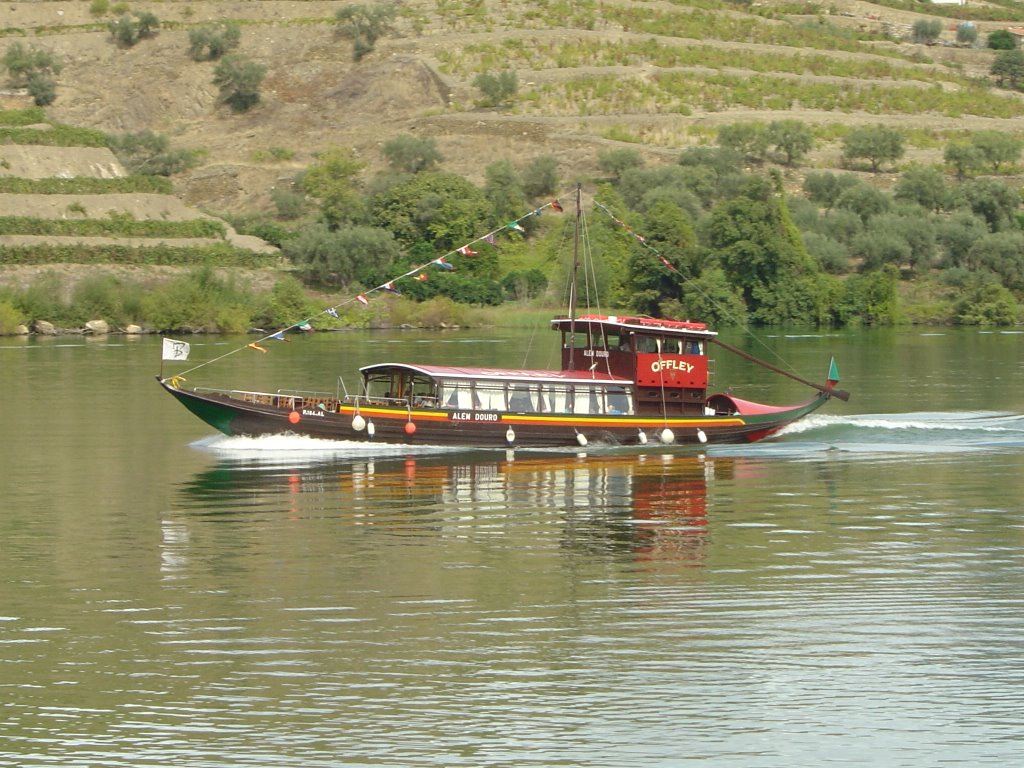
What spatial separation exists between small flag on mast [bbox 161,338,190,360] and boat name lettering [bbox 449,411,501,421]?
7768 mm

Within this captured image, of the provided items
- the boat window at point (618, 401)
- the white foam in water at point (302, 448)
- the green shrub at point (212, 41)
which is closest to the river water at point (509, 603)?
the white foam in water at point (302, 448)

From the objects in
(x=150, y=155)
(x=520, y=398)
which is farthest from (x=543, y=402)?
(x=150, y=155)

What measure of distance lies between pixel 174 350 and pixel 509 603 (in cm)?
2377

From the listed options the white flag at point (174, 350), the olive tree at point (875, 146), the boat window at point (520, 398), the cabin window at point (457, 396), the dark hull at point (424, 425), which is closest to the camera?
the white flag at point (174, 350)

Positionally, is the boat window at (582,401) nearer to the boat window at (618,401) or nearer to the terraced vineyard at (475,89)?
the boat window at (618,401)

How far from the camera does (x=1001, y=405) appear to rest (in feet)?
209

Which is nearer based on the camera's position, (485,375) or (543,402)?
(485,375)

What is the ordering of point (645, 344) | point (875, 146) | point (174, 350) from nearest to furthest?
1. point (174, 350)
2. point (645, 344)
3. point (875, 146)

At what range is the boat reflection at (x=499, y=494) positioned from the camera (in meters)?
39.0

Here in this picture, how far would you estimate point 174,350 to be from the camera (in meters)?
52.6

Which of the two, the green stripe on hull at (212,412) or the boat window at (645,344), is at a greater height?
the boat window at (645,344)

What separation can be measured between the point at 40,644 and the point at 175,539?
9007mm

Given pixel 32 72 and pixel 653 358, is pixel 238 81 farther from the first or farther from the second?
pixel 653 358

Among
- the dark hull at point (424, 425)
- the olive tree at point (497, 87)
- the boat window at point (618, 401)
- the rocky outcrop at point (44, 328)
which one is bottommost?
the dark hull at point (424, 425)
